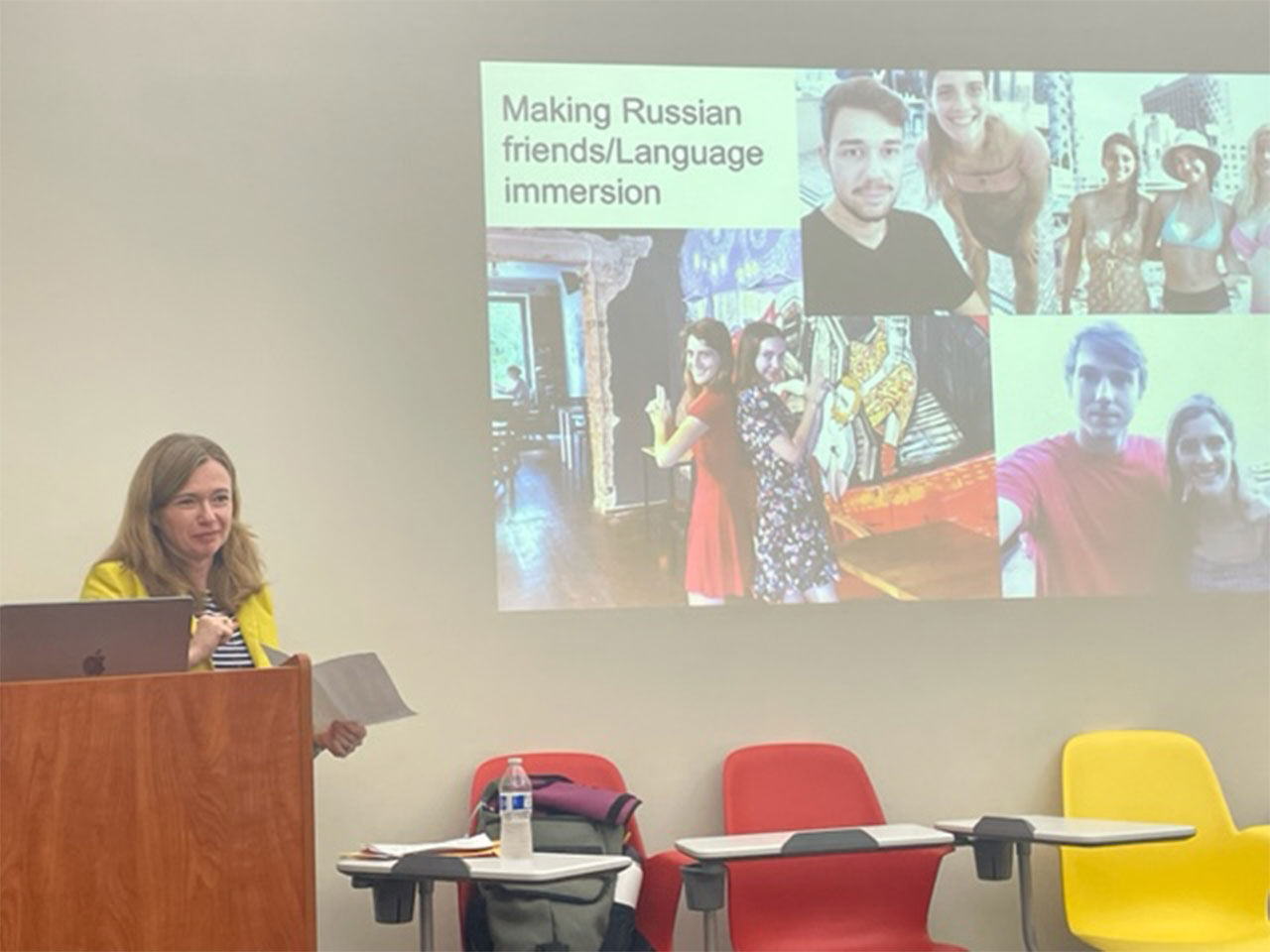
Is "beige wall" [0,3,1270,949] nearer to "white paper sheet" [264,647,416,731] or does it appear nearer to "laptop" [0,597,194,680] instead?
"white paper sheet" [264,647,416,731]

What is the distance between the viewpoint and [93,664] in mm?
2623

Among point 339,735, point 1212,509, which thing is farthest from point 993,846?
point 339,735

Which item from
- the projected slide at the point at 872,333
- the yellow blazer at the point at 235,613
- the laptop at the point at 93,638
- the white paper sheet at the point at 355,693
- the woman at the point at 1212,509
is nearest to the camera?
the laptop at the point at 93,638

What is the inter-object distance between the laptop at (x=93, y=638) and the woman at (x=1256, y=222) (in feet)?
11.4

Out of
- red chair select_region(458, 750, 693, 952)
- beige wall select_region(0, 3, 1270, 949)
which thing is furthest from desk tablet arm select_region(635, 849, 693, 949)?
beige wall select_region(0, 3, 1270, 949)

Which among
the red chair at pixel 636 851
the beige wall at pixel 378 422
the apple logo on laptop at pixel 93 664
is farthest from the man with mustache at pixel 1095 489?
the apple logo on laptop at pixel 93 664

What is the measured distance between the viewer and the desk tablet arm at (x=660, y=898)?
157 inches

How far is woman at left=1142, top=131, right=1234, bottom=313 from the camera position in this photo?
476 cm

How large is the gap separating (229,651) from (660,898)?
1.27 m

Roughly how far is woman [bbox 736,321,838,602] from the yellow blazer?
4.71 ft

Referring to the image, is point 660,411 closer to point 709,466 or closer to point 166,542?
point 709,466

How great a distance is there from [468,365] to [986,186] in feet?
5.35

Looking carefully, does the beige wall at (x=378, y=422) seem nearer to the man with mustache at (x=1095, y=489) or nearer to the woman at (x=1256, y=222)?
the man with mustache at (x=1095, y=489)

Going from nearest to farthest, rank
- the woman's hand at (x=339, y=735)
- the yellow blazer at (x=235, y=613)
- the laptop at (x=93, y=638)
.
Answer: the laptop at (x=93, y=638)
the woman's hand at (x=339, y=735)
the yellow blazer at (x=235, y=613)
